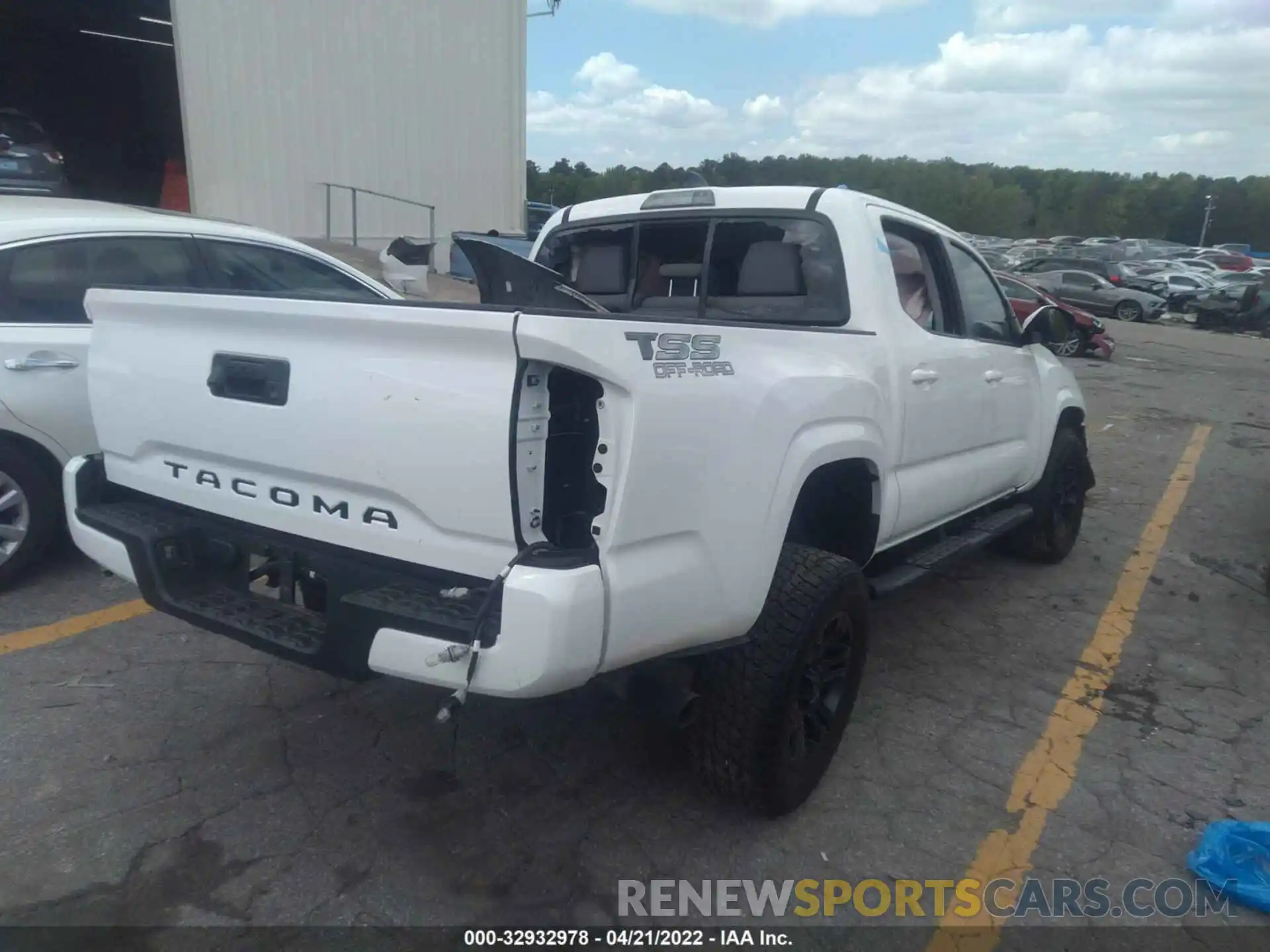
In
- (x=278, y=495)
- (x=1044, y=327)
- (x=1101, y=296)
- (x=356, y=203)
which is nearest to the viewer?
(x=278, y=495)

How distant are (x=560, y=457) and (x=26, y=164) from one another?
415 inches

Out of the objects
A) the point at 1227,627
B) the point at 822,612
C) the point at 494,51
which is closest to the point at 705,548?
the point at 822,612

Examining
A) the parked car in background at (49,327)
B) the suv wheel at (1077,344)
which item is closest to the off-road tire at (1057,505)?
the parked car in background at (49,327)

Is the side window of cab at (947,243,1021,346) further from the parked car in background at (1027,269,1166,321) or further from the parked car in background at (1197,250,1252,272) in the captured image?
the parked car in background at (1197,250,1252,272)

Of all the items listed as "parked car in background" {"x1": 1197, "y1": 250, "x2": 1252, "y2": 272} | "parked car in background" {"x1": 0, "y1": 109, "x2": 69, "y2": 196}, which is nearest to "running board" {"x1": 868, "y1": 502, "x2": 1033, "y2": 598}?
"parked car in background" {"x1": 0, "y1": 109, "x2": 69, "y2": 196}

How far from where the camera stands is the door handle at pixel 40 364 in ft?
13.6

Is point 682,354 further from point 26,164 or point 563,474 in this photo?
point 26,164

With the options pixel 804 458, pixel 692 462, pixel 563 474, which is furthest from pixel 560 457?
pixel 804 458

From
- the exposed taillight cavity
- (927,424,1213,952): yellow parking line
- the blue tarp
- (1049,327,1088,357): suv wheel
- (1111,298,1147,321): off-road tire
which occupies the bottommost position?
(1111,298,1147,321): off-road tire

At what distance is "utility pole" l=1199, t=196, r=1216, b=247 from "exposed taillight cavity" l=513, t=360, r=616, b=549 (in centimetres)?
9977

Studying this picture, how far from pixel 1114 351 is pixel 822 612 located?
748 inches

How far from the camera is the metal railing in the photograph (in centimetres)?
1311

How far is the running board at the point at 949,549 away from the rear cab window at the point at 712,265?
1019 millimetres

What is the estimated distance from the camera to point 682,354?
2318mm
